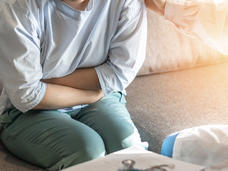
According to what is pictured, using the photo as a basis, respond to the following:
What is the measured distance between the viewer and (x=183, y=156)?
1.02 metres

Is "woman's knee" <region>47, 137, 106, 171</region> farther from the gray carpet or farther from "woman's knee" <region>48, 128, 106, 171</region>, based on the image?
the gray carpet

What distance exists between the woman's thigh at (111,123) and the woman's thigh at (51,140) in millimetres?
38

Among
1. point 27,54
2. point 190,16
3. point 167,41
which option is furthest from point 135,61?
point 167,41

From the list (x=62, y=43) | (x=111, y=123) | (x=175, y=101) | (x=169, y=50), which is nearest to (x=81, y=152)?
(x=111, y=123)

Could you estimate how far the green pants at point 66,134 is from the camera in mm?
1141

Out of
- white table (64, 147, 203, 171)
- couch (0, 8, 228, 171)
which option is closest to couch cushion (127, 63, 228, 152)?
couch (0, 8, 228, 171)

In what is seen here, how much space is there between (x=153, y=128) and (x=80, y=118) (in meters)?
0.25

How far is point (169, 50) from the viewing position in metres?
1.75

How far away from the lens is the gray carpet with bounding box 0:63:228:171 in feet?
4.67

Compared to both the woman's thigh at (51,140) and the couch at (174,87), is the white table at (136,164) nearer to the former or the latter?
the woman's thigh at (51,140)

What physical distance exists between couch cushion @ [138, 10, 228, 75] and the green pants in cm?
47

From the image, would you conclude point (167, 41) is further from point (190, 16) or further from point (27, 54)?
point (27, 54)

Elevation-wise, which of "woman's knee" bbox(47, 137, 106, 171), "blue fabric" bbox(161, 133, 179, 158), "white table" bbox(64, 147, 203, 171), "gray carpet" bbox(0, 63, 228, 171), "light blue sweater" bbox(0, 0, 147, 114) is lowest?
"gray carpet" bbox(0, 63, 228, 171)

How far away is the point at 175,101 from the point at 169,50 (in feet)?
0.84
